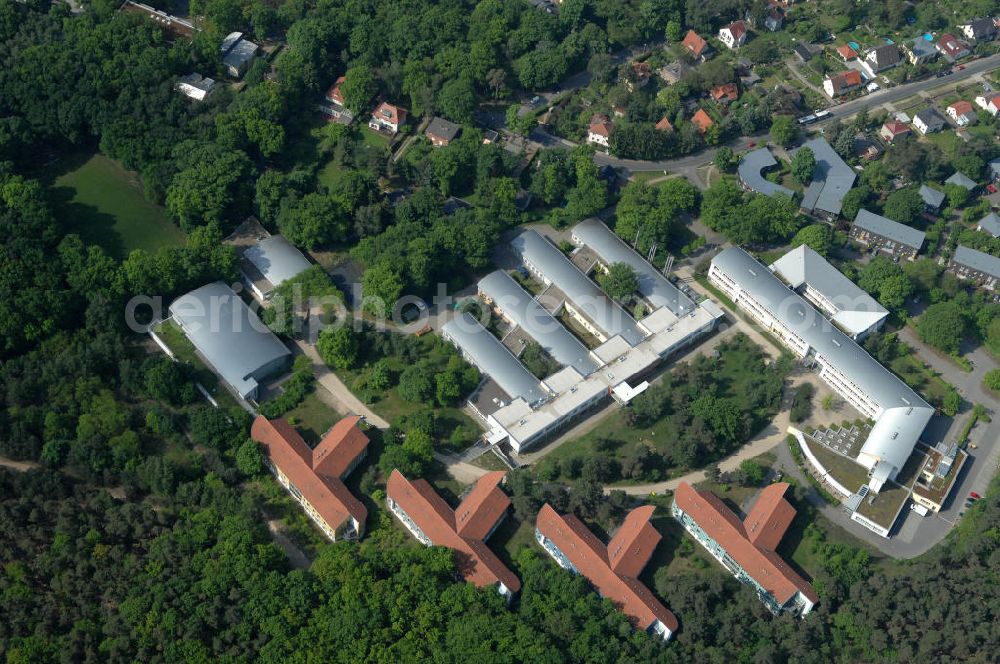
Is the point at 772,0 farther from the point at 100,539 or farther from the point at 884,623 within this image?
the point at 100,539

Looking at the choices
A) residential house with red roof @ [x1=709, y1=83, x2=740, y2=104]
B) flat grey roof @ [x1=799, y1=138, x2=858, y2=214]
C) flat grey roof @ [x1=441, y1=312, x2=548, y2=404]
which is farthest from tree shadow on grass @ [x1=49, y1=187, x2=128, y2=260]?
flat grey roof @ [x1=799, y1=138, x2=858, y2=214]

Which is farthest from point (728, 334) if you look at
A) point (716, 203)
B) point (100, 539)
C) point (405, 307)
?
point (100, 539)

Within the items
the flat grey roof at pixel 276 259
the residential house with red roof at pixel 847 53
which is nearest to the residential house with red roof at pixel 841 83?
the residential house with red roof at pixel 847 53

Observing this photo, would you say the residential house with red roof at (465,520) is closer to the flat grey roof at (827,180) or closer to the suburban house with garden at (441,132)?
the suburban house with garden at (441,132)

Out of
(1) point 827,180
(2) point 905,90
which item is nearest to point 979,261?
(1) point 827,180

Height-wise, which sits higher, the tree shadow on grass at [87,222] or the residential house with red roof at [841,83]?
the tree shadow on grass at [87,222]
